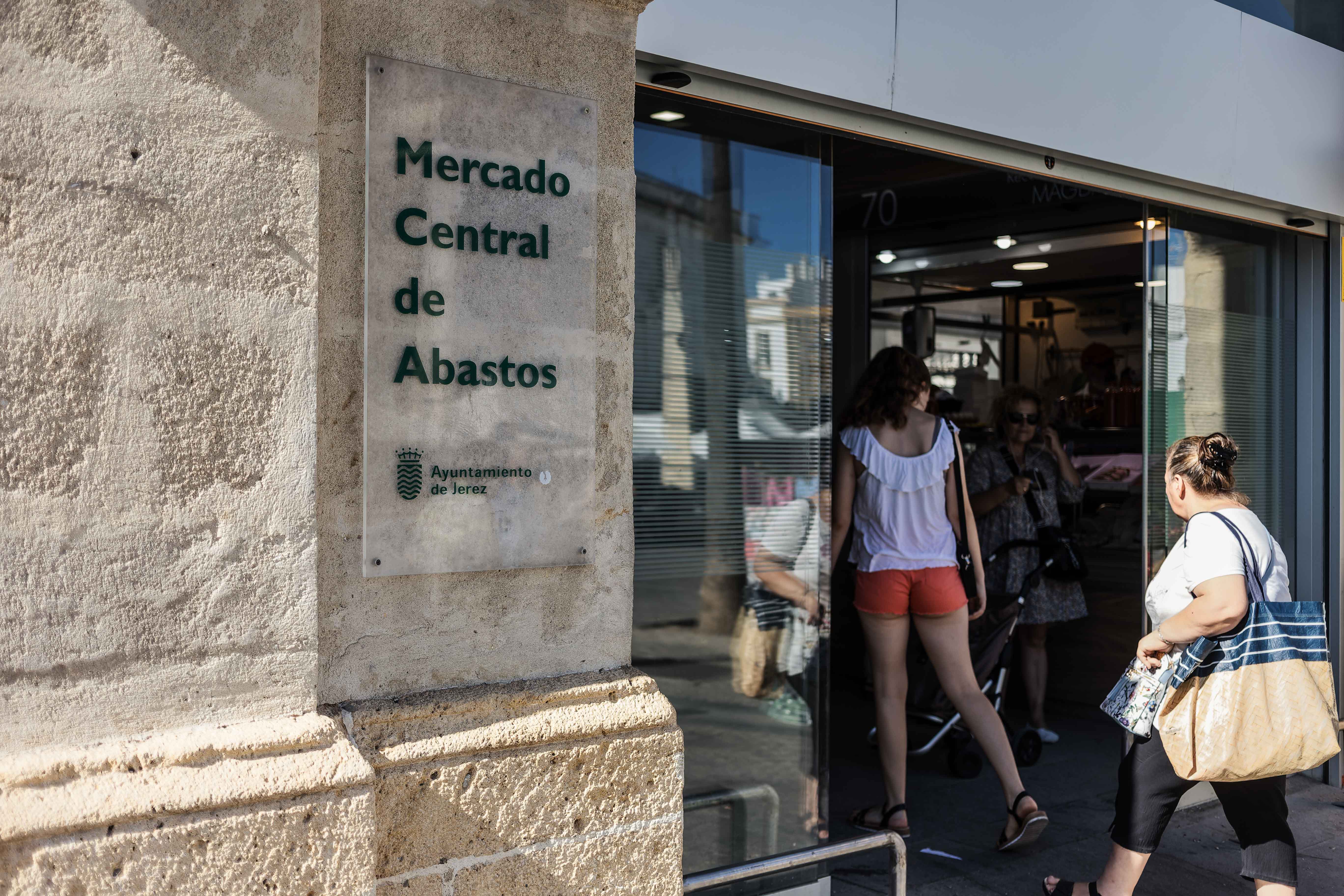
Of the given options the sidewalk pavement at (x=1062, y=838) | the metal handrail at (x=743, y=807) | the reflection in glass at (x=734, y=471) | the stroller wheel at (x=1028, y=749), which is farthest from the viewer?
the stroller wheel at (x=1028, y=749)

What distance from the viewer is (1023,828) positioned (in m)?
4.92

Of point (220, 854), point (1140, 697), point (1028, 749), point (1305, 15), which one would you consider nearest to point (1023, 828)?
point (1140, 697)

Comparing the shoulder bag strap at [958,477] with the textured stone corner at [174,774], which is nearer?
the textured stone corner at [174,774]

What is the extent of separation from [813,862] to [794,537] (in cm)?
164

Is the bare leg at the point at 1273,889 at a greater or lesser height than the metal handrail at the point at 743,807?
lesser

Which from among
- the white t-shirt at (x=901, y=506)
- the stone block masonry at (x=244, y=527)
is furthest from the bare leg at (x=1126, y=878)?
the stone block masonry at (x=244, y=527)

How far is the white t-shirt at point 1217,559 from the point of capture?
12.0 feet

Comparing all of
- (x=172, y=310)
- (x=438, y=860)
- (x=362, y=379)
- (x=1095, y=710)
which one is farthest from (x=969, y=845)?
(x=172, y=310)

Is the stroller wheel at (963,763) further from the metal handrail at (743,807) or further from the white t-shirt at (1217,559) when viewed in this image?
the white t-shirt at (1217,559)

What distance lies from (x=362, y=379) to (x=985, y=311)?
8.17m

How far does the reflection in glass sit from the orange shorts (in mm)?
722

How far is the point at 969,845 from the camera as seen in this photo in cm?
515

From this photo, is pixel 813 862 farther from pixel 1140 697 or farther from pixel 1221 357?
pixel 1221 357

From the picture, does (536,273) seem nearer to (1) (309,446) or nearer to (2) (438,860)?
(1) (309,446)
